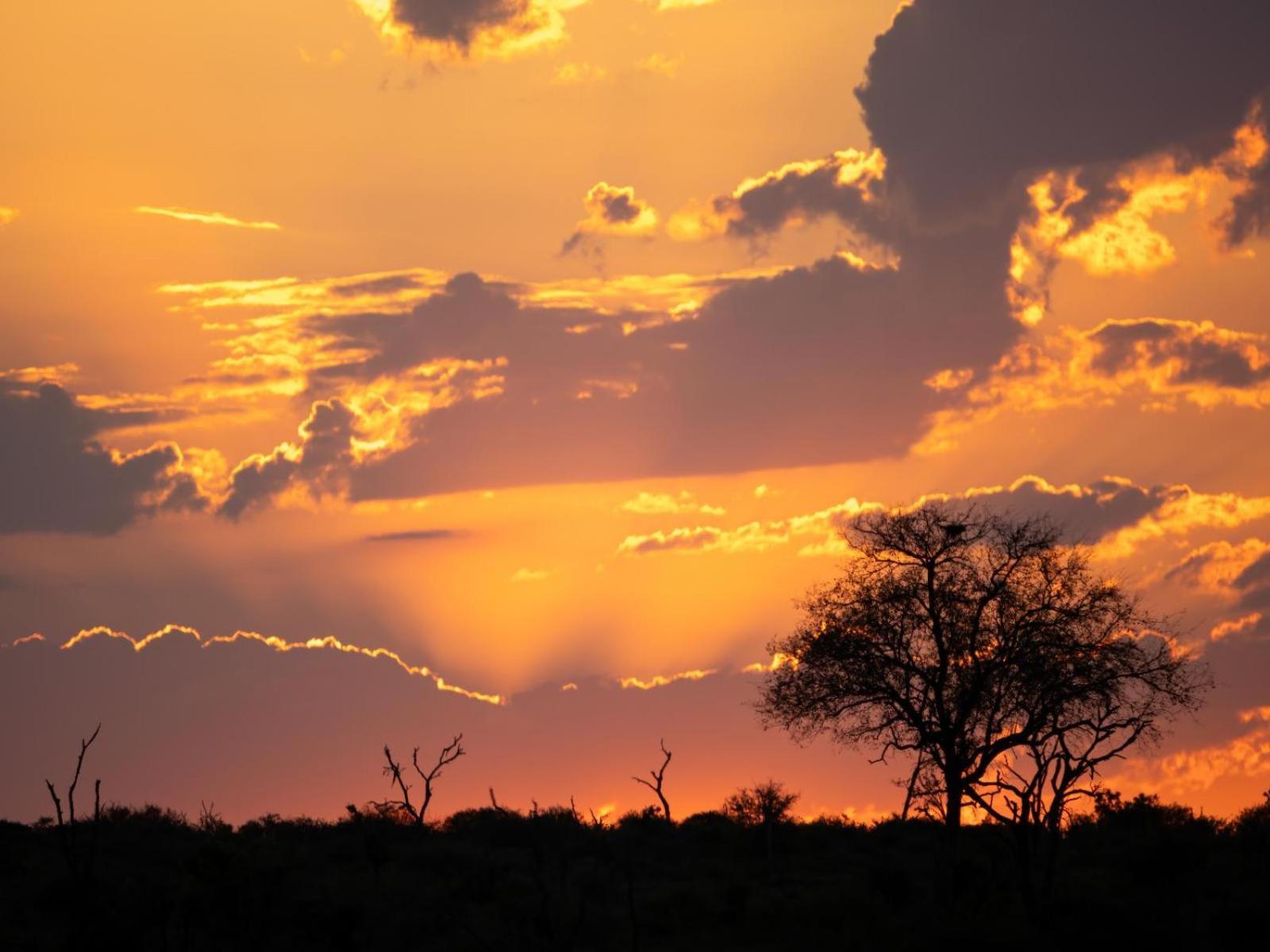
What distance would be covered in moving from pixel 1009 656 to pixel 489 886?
786 inches

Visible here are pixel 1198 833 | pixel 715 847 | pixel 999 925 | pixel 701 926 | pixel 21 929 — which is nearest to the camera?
pixel 999 925

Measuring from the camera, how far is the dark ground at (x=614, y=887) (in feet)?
142

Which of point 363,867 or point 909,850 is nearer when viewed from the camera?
point 363,867

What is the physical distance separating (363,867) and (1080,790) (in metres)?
26.7

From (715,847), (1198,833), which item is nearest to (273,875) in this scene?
(715,847)

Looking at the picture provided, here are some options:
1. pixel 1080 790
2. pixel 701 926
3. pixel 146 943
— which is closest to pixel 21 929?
pixel 146 943

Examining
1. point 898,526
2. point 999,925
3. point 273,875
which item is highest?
point 898,526

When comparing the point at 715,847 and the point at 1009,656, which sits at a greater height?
the point at 1009,656

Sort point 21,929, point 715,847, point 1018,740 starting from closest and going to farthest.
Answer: point 21,929
point 1018,740
point 715,847

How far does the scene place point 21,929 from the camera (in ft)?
147

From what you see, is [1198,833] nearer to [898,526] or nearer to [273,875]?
[898,526]

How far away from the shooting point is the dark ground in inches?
1699

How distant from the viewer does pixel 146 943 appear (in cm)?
4344

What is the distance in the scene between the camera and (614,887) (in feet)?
175
